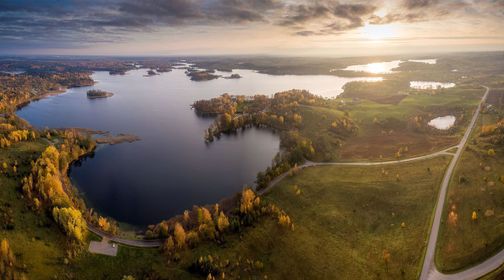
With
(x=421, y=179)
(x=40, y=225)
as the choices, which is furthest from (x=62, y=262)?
(x=421, y=179)

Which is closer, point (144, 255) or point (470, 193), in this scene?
point (144, 255)

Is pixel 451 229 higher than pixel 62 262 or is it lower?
higher

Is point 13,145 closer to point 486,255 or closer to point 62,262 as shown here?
point 62,262

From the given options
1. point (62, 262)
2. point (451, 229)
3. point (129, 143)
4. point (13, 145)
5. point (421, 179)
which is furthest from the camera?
point (129, 143)

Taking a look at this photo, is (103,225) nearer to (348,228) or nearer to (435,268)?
(348,228)

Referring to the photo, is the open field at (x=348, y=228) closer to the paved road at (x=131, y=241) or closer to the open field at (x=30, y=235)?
the paved road at (x=131, y=241)

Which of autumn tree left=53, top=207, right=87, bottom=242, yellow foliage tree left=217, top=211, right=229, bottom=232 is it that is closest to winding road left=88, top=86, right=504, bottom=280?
autumn tree left=53, top=207, right=87, bottom=242
